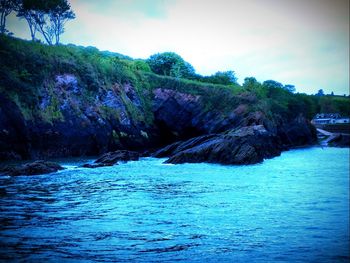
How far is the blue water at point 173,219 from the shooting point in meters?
11.0

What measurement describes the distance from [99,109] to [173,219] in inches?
1535

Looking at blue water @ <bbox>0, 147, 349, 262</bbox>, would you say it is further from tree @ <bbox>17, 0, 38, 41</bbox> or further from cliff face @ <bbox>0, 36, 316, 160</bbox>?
tree @ <bbox>17, 0, 38, 41</bbox>

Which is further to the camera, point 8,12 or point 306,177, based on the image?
point 8,12

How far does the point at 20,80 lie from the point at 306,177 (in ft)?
112

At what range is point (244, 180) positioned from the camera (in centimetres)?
2608

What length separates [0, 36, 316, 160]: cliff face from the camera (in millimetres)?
42219

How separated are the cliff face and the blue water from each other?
17.3 metres

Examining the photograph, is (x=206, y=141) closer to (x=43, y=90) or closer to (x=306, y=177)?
(x=306, y=177)

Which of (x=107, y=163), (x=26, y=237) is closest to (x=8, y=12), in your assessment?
(x=107, y=163)

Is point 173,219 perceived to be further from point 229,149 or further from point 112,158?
point 229,149

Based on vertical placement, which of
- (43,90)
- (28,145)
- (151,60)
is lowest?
(28,145)

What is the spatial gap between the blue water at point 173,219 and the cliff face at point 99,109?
17263 mm

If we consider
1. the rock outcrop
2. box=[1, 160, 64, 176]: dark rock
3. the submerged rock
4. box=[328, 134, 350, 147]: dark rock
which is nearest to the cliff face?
box=[328, 134, 350, 147]: dark rock

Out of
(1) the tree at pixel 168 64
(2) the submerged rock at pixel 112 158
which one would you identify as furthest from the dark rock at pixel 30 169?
(1) the tree at pixel 168 64
